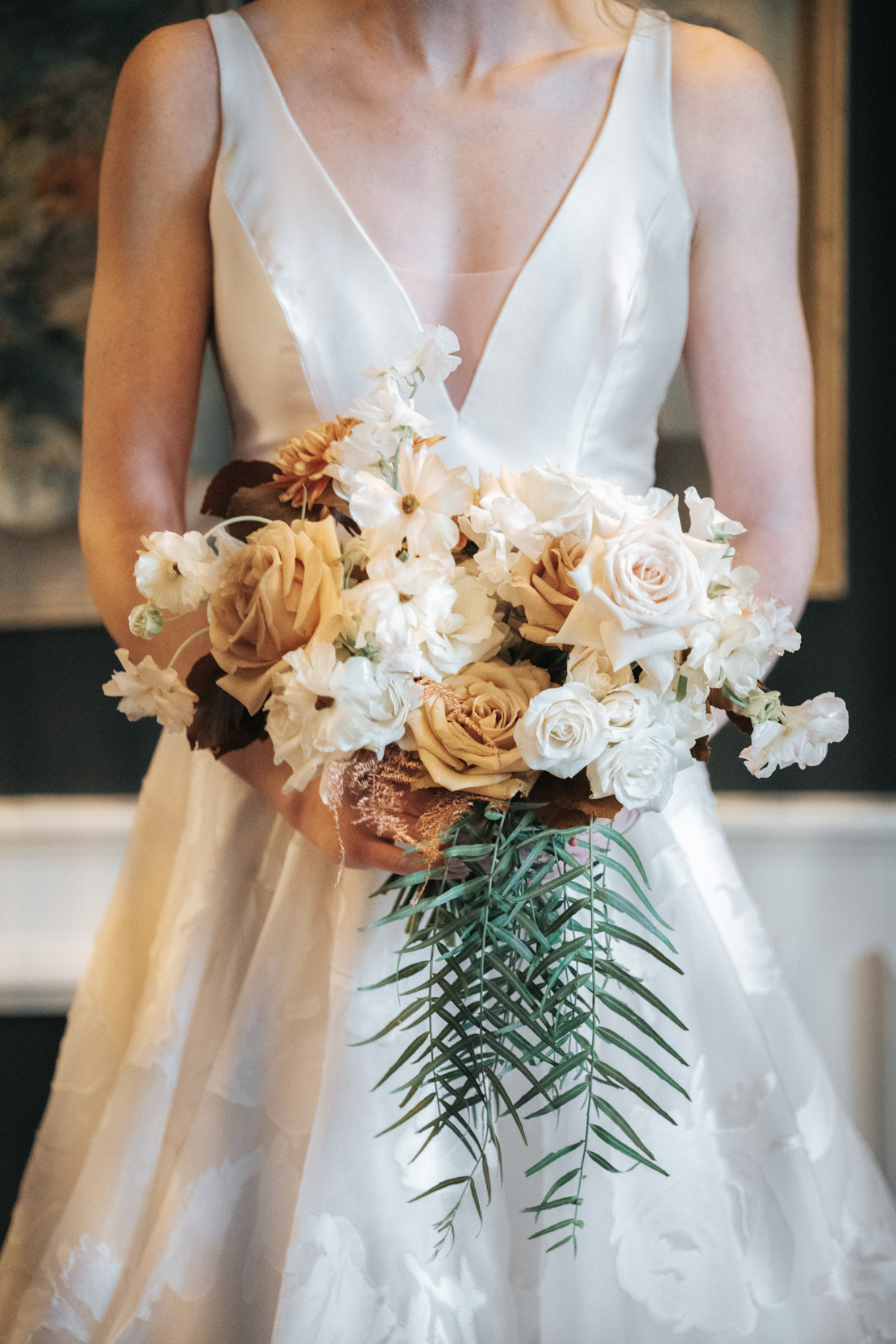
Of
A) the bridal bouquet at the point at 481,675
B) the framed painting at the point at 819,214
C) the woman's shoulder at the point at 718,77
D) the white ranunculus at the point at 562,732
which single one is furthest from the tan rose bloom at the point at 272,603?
the framed painting at the point at 819,214

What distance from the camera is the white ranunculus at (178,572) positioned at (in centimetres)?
57

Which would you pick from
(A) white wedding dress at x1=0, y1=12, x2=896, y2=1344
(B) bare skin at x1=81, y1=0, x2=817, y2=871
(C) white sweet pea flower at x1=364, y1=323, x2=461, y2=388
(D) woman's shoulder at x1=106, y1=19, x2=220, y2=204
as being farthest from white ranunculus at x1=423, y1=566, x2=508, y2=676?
(D) woman's shoulder at x1=106, y1=19, x2=220, y2=204

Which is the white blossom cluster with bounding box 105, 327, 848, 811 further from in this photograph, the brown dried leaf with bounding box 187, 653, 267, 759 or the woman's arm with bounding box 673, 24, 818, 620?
the woman's arm with bounding box 673, 24, 818, 620

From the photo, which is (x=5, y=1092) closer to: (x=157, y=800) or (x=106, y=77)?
(x=157, y=800)

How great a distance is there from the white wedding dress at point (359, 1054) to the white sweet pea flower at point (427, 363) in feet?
0.71

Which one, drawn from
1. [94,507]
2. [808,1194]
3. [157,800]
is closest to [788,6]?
[94,507]

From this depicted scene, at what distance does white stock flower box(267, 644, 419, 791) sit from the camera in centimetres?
50

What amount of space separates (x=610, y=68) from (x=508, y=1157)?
2.82 feet

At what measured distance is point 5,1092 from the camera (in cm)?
146

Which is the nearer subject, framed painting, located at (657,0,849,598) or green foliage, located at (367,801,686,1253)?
green foliage, located at (367,801,686,1253)

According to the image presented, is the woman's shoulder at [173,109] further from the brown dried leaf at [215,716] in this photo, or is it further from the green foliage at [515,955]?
the green foliage at [515,955]

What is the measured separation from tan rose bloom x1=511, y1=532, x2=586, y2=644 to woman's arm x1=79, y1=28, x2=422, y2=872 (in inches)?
14.9

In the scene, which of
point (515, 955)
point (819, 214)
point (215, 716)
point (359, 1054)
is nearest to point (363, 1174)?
point (359, 1054)

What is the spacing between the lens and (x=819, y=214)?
1266mm
